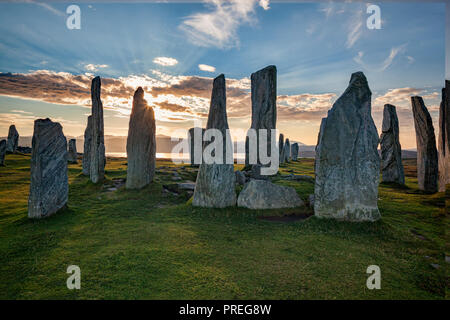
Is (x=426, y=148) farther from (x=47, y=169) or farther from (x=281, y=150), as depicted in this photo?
(x=281, y=150)

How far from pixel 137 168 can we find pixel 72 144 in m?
19.2

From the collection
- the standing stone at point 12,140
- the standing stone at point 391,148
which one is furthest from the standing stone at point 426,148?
the standing stone at point 12,140

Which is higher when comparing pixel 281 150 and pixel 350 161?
pixel 281 150

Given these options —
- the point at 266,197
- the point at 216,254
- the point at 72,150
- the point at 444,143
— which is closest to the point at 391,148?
the point at 444,143

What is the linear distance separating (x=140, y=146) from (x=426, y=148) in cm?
1531

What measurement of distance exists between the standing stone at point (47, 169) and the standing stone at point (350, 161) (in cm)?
888

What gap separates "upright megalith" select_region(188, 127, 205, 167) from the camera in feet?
81.4

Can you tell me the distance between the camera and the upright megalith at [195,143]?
24797 mm

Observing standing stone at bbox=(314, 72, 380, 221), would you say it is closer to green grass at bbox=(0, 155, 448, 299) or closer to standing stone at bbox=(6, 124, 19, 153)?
green grass at bbox=(0, 155, 448, 299)

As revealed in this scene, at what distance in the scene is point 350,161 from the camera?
7.54 m

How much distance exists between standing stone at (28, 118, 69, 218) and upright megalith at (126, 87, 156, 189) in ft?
14.4

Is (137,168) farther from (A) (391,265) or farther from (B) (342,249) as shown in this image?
(A) (391,265)

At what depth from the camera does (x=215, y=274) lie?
15.0 ft
